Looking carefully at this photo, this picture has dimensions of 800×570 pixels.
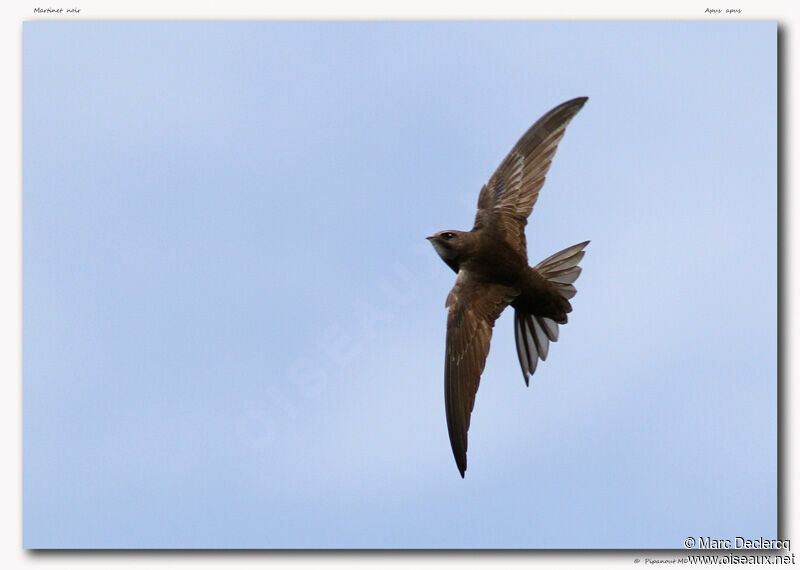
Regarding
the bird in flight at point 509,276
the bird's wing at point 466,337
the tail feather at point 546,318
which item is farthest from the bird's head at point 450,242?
the tail feather at point 546,318

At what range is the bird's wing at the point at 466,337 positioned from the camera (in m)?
10.4

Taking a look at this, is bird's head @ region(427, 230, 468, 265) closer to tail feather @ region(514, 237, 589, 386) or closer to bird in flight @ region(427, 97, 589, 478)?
bird in flight @ region(427, 97, 589, 478)

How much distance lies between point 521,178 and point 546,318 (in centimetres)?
132

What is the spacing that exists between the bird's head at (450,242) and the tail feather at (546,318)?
2.37ft

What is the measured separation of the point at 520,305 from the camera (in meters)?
11.0

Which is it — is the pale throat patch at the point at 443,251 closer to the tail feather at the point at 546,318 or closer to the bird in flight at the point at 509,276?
the bird in flight at the point at 509,276

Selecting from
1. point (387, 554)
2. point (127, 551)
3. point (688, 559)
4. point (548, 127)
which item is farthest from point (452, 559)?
point (548, 127)

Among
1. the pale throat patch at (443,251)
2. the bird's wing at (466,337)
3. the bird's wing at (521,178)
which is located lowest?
the bird's wing at (466,337)

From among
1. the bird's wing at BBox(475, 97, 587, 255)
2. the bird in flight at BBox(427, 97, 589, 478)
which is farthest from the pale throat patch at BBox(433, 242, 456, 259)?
the bird's wing at BBox(475, 97, 587, 255)

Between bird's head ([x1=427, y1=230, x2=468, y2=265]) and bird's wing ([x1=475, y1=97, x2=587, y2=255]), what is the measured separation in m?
0.27

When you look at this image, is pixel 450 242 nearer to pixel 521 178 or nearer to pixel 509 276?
pixel 509 276

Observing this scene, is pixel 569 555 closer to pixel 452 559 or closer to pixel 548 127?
pixel 452 559
